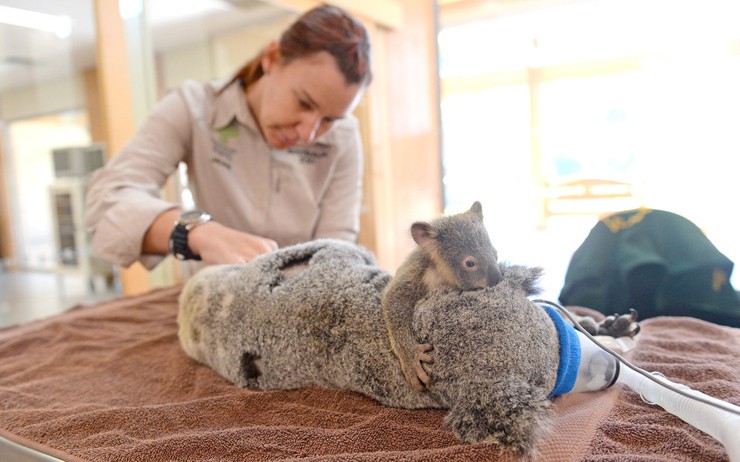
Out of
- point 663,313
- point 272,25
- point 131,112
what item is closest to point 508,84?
point 272,25

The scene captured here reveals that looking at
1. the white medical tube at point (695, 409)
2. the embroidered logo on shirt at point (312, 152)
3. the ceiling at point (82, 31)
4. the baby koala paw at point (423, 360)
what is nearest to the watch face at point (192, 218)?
the embroidered logo on shirt at point (312, 152)

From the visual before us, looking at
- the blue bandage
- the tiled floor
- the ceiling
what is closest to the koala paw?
the blue bandage

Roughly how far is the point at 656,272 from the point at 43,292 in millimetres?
3865

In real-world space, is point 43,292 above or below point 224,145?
below

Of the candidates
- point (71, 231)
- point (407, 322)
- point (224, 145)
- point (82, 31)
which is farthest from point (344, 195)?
point (71, 231)

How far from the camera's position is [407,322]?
71cm

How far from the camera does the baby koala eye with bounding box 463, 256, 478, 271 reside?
2.32 ft

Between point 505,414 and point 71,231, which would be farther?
point 71,231

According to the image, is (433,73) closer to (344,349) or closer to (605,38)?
(605,38)

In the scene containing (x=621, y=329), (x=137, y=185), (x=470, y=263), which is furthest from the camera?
(x=137, y=185)

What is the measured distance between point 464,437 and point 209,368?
2.02 feet

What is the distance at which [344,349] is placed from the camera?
783 millimetres

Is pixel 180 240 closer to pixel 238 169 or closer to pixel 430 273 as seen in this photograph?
pixel 238 169

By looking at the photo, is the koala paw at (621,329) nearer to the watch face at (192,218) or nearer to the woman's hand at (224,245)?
the woman's hand at (224,245)
